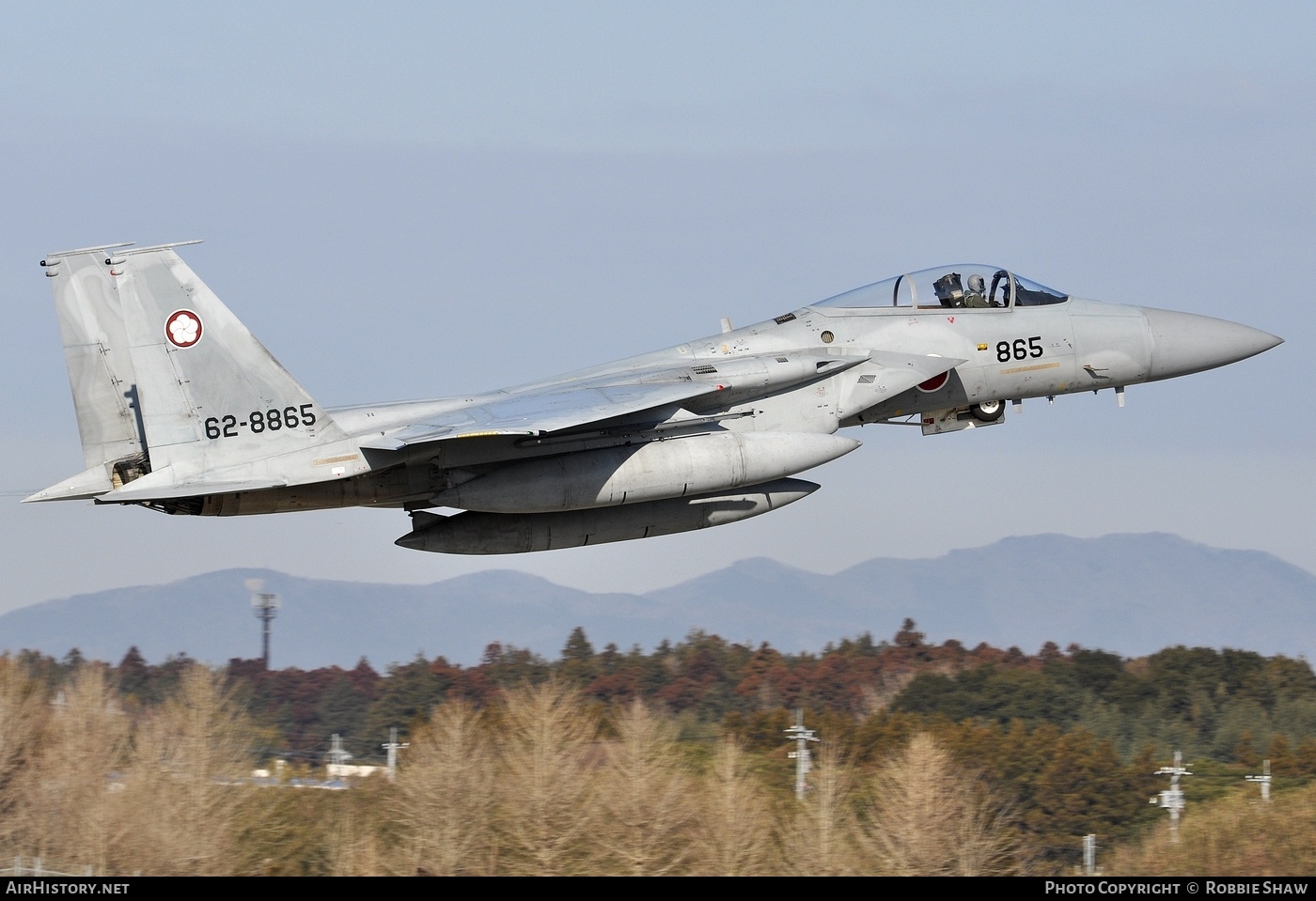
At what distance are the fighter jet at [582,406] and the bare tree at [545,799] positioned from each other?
1436 centimetres

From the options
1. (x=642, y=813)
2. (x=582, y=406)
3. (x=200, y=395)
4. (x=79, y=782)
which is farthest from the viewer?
(x=79, y=782)

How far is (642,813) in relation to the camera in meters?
29.8

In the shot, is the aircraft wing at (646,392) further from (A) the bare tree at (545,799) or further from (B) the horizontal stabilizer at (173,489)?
(A) the bare tree at (545,799)

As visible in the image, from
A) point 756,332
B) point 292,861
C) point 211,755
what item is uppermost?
point 756,332

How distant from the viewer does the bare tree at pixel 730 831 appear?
28.5m

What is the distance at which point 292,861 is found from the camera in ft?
110

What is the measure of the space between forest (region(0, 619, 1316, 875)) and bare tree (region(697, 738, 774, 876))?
54 millimetres

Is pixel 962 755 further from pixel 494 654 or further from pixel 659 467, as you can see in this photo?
pixel 659 467

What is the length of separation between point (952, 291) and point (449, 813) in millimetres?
17734

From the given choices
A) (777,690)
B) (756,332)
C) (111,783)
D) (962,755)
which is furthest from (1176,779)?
(756,332)

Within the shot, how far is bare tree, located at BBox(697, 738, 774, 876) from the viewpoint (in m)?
28.5

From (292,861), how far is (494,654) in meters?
31.9

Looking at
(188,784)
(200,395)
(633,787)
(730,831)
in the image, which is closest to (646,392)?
(200,395)

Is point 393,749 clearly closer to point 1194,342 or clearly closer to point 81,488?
point 81,488
